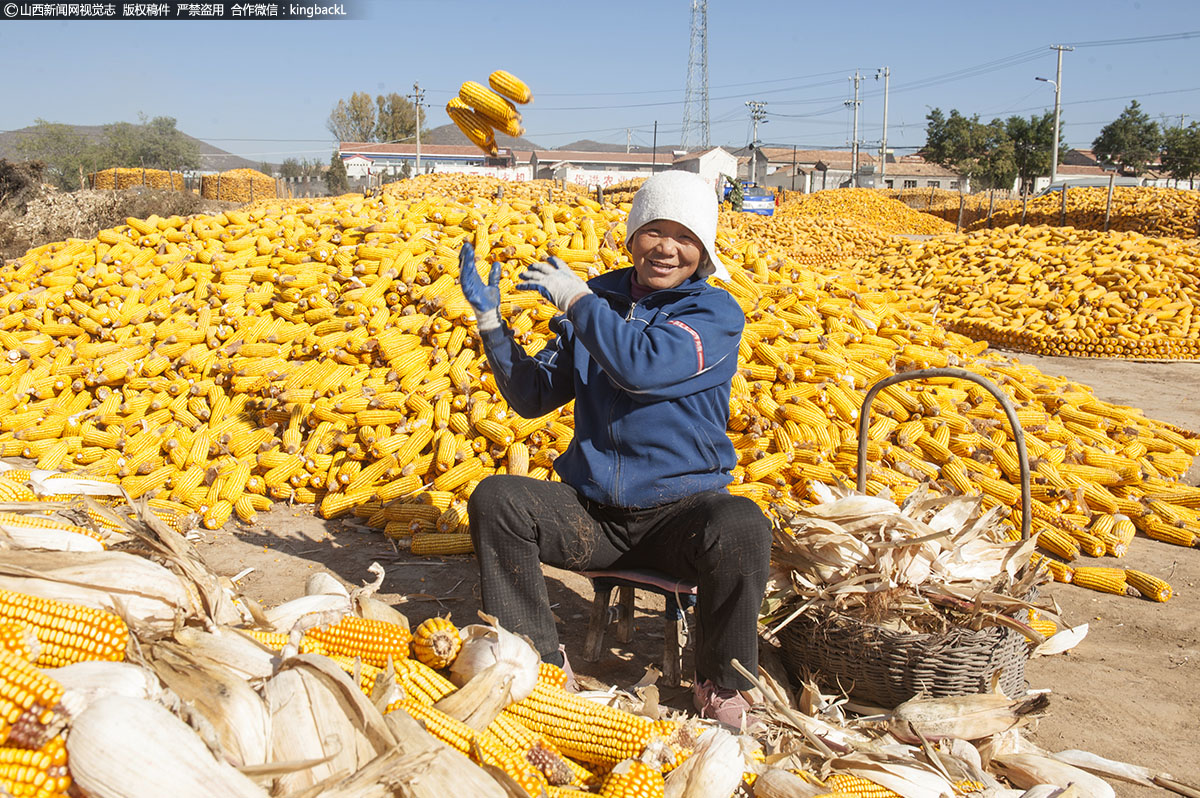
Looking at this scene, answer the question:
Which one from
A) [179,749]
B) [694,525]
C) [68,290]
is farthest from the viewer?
[68,290]

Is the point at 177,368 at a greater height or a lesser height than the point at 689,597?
greater

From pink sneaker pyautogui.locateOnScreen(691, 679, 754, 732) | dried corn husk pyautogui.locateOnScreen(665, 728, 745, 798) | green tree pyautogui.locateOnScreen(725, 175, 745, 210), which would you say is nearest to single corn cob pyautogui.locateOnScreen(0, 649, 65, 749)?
dried corn husk pyautogui.locateOnScreen(665, 728, 745, 798)

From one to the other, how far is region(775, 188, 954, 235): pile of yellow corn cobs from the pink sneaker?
25.3m

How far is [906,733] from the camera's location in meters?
2.54

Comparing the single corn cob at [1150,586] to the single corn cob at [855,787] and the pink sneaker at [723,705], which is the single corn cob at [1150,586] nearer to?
the pink sneaker at [723,705]

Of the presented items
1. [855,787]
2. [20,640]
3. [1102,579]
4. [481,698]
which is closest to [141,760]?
[20,640]

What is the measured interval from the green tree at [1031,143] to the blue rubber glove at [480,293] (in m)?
51.9

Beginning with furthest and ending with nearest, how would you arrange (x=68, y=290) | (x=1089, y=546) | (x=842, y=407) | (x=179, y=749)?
(x=68, y=290)
(x=842, y=407)
(x=1089, y=546)
(x=179, y=749)

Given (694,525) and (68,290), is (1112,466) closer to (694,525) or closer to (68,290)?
(694,525)

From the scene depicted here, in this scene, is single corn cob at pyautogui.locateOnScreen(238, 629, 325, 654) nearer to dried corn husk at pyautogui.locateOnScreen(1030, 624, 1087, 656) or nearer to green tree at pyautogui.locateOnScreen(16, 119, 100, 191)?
dried corn husk at pyautogui.locateOnScreen(1030, 624, 1087, 656)

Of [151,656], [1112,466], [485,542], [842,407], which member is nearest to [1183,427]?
[1112,466]

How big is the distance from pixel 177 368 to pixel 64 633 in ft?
14.4

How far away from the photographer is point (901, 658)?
283cm

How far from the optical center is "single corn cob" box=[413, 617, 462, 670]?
7.70 ft
